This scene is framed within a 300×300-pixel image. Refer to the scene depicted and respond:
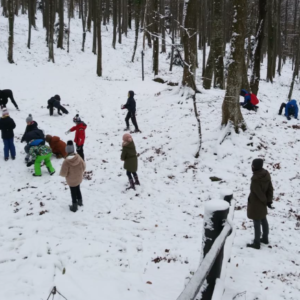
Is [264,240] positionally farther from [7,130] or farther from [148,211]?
[7,130]

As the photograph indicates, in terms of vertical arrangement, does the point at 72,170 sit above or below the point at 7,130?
below

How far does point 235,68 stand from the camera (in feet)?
32.7

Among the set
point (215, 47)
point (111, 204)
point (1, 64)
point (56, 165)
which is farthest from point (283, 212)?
point (1, 64)

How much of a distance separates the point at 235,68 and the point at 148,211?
20.3ft

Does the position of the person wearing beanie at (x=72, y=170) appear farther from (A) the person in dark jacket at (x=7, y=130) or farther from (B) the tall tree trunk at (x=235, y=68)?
(B) the tall tree trunk at (x=235, y=68)

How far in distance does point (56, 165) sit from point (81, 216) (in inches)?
147

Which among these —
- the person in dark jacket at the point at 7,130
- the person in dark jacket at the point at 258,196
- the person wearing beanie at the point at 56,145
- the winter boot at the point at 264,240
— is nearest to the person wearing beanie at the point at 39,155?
the person wearing beanie at the point at 56,145

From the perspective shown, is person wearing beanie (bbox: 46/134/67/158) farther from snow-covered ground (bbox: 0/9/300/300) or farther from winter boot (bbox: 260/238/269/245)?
winter boot (bbox: 260/238/269/245)

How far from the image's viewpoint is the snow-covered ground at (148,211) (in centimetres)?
456

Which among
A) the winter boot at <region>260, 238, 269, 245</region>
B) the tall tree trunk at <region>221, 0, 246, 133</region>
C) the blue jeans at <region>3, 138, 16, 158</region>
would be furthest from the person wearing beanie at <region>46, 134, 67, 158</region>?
the winter boot at <region>260, 238, 269, 245</region>

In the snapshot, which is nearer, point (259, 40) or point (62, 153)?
point (62, 153)

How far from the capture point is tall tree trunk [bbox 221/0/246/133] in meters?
9.66

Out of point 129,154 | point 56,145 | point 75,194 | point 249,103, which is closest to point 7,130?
point 56,145

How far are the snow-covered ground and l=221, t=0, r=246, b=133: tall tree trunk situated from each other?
792mm
